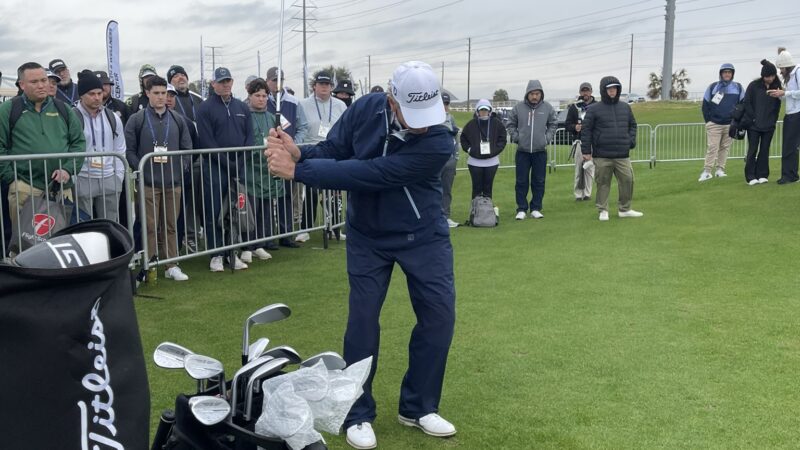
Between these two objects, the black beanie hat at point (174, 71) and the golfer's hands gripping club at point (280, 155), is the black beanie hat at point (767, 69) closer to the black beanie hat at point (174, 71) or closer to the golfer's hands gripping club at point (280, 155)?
the black beanie hat at point (174, 71)

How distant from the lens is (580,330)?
223 inches


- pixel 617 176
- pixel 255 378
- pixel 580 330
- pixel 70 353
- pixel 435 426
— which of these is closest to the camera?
pixel 70 353

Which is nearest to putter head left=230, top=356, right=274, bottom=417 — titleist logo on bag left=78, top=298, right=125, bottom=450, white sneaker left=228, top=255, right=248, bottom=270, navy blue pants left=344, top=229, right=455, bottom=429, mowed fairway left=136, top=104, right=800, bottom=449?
titleist logo on bag left=78, top=298, right=125, bottom=450

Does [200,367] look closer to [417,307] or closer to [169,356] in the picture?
[169,356]

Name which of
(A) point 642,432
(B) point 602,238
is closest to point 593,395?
(A) point 642,432

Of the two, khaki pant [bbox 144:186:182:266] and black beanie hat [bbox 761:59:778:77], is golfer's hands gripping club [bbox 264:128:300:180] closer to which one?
khaki pant [bbox 144:186:182:266]

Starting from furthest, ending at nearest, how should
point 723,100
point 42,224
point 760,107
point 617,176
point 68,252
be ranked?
point 723,100 → point 760,107 → point 617,176 → point 42,224 → point 68,252

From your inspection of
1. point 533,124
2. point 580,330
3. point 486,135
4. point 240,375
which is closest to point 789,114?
point 533,124

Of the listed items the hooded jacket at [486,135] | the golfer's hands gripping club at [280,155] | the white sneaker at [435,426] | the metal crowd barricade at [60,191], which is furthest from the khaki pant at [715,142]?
the golfer's hands gripping club at [280,155]

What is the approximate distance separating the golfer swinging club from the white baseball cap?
15 mm

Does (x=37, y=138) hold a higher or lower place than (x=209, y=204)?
higher

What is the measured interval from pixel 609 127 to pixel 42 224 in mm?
7897

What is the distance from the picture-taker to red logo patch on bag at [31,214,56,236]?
6.12 m

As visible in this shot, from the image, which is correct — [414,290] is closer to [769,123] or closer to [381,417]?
[381,417]
